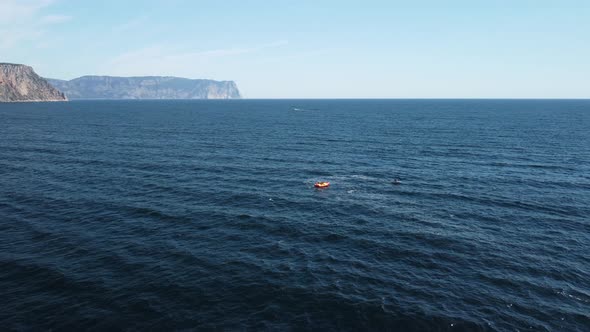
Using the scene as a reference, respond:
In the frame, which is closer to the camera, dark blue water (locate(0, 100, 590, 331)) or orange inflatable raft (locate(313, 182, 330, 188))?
dark blue water (locate(0, 100, 590, 331))

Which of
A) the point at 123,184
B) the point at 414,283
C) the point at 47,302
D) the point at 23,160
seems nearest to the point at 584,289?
the point at 414,283

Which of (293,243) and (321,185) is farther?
(321,185)

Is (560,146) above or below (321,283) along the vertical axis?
above

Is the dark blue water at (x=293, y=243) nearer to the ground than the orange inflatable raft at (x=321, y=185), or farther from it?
nearer to the ground

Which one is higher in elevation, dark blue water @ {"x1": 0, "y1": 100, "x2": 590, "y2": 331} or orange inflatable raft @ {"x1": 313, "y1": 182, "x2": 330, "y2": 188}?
orange inflatable raft @ {"x1": 313, "y1": 182, "x2": 330, "y2": 188}

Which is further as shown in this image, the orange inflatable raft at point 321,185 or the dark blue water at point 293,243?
the orange inflatable raft at point 321,185

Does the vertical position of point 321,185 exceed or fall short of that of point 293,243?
it exceeds it

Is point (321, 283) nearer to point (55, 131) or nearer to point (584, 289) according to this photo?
point (584, 289)

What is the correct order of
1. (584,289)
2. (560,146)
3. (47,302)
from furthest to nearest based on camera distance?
(560,146) → (584,289) → (47,302)
